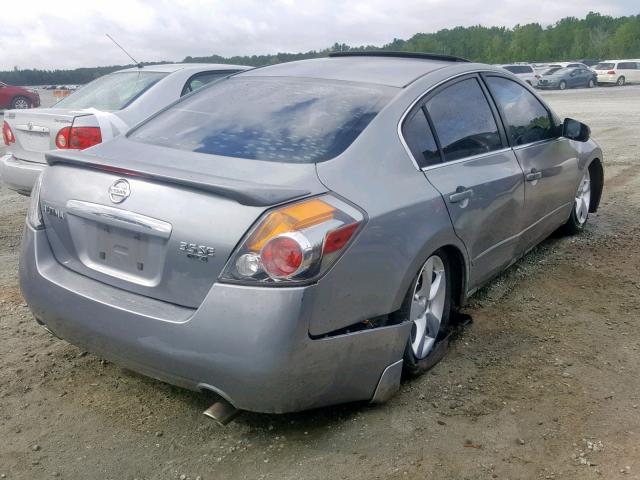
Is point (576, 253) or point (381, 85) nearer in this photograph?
point (381, 85)

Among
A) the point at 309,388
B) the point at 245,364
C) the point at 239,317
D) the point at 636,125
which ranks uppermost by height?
the point at 239,317

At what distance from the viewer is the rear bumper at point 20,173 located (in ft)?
20.0

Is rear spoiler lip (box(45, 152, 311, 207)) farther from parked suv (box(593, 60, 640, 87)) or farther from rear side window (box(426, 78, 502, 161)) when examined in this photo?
parked suv (box(593, 60, 640, 87))

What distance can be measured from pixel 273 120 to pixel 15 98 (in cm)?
2638

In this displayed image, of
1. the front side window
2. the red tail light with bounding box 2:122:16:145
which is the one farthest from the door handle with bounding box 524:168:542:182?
the front side window

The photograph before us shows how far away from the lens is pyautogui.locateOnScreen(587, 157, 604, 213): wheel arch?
5898mm

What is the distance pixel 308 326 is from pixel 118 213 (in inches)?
35.8

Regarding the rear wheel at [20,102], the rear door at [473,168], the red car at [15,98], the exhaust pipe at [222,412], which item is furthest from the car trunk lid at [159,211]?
the rear wheel at [20,102]

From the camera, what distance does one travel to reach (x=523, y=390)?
3.23 m

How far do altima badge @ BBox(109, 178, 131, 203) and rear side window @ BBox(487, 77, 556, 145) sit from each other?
2.44 m

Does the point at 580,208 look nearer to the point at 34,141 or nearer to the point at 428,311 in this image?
the point at 428,311

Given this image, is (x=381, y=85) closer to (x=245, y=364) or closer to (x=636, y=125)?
(x=245, y=364)

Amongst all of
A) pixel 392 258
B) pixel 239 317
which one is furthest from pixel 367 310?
pixel 239 317

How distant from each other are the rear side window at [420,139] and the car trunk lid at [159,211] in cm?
68
